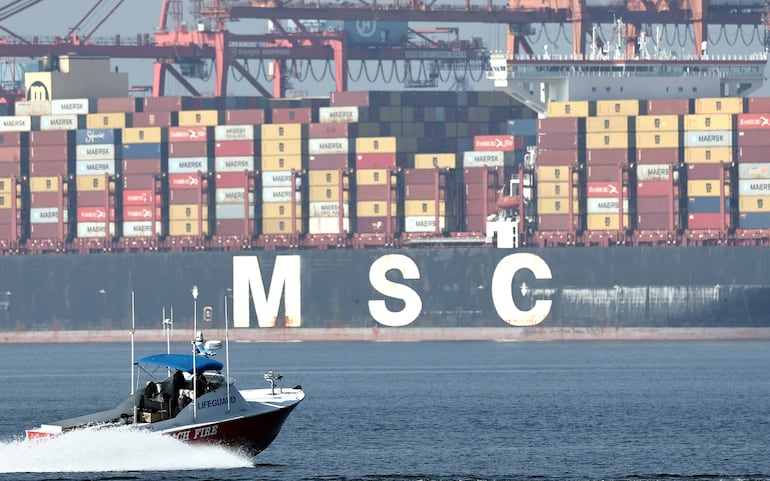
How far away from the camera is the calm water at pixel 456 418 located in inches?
1346

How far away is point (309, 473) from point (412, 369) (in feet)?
112

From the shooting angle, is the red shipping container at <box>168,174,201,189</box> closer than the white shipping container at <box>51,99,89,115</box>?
Yes

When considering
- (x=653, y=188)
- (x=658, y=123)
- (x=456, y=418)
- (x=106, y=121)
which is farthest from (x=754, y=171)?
(x=456, y=418)

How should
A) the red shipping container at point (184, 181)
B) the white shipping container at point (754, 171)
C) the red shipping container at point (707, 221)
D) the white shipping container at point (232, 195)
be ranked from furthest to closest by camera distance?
the red shipping container at point (184, 181)
the white shipping container at point (232, 195)
the white shipping container at point (754, 171)
the red shipping container at point (707, 221)

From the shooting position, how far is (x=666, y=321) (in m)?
81.2

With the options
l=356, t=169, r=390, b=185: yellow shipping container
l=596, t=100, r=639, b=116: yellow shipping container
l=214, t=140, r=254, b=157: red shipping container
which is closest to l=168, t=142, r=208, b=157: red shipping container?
l=214, t=140, r=254, b=157: red shipping container

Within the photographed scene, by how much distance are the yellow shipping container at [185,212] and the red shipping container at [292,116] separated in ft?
19.4

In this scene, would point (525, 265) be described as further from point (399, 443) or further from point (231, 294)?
point (399, 443)

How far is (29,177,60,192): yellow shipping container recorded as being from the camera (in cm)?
8944

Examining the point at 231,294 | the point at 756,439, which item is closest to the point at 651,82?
the point at 231,294

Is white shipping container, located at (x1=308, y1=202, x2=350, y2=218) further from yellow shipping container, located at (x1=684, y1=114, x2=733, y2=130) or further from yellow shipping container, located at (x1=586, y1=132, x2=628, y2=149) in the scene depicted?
yellow shipping container, located at (x1=684, y1=114, x2=733, y2=130)

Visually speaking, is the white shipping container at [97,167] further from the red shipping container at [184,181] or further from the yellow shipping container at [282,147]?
the yellow shipping container at [282,147]

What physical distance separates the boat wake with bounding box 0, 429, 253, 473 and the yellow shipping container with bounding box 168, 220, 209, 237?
53812 mm

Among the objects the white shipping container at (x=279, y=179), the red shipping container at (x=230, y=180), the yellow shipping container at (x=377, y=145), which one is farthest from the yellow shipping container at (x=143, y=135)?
the yellow shipping container at (x=377, y=145)
